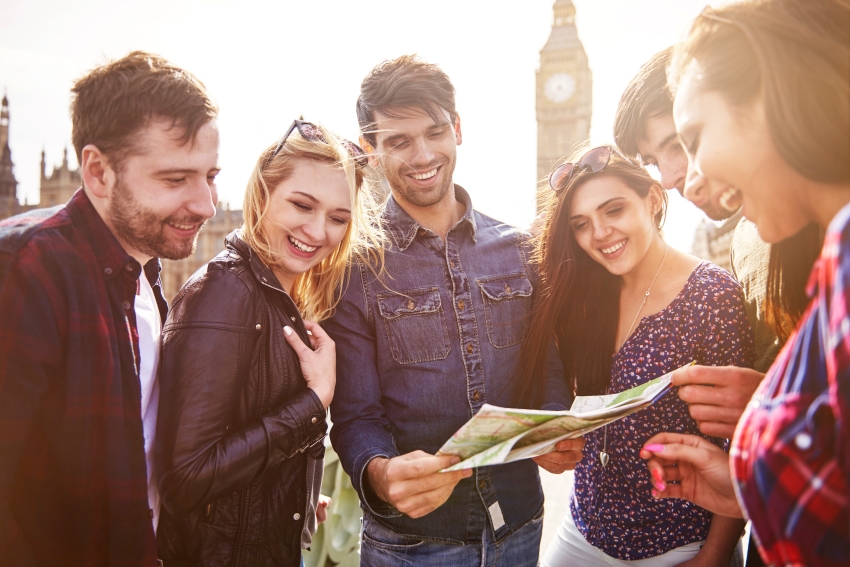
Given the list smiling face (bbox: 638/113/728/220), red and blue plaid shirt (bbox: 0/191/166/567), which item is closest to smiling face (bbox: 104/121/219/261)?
red and blue plaid shirt (bbox: 0/191/166/567)

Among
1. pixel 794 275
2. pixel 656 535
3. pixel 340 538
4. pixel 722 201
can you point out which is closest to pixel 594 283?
pixel 794 275

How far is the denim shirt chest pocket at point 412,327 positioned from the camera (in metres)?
1.90

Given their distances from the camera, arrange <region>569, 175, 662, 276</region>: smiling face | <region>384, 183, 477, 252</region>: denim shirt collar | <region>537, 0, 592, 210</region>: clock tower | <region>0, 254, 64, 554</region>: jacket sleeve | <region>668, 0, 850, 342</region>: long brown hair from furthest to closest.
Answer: <region>537, 0, 592, 210</region>: clock tower
<region>384, 183, 477, 252</region>: denim shirt collar
<region>569, 175, 662, 276</region>: smiling face
<region>0, 254, 64, 554</region>: jacket sleeve
<region>668, 0, 850, 342</region>: long brown hair

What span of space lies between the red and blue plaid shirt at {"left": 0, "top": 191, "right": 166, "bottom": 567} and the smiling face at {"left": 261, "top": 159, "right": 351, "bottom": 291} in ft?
1.61

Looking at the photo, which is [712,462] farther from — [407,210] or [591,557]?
[407,210]

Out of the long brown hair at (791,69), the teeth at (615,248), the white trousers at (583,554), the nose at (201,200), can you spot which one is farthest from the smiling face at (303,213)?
the white trousers at (583,554)

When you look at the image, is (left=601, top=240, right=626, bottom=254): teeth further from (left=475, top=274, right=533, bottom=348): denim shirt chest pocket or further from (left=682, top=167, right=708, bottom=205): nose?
(left=682, top=167, right=708, bottom=205): nose

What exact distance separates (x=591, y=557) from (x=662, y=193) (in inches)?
54.4

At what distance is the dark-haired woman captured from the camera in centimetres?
168

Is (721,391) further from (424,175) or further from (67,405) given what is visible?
(67,405)

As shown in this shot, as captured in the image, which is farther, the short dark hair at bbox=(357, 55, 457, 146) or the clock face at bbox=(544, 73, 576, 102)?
the clock face at bbox=(544, 73, 576, 102)

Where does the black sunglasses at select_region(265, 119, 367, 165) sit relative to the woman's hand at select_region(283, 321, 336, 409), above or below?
above

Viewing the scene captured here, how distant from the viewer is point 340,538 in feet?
9.22

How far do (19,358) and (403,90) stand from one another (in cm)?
152
